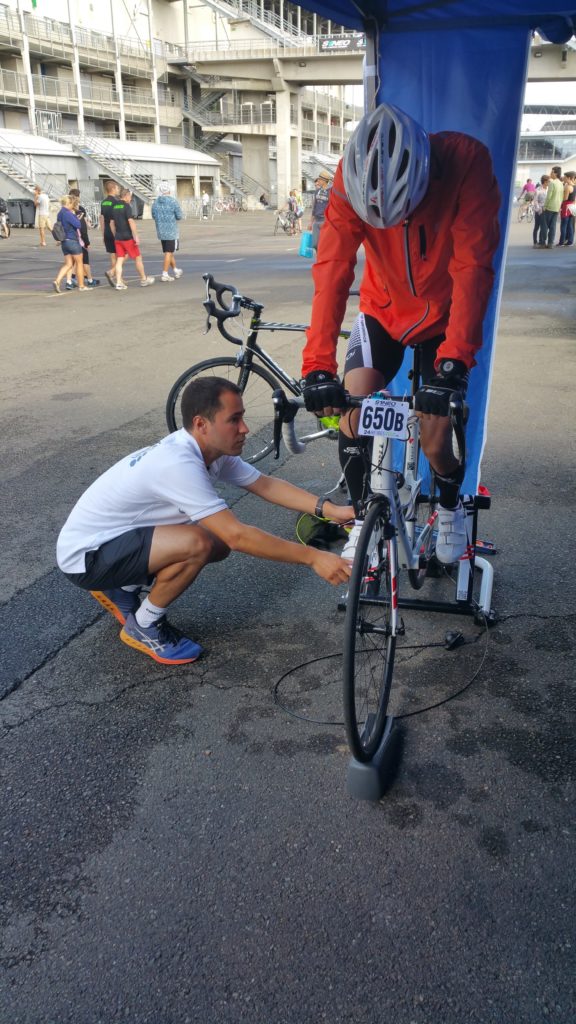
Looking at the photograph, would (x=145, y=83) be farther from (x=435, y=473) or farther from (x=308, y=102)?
(x=435, y=473)

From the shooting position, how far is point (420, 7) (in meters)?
4.01

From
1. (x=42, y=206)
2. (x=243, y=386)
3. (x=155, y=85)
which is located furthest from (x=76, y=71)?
(x=243, y=386)

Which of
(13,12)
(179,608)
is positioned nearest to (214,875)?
(179,608)

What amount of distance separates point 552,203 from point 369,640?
26132mm

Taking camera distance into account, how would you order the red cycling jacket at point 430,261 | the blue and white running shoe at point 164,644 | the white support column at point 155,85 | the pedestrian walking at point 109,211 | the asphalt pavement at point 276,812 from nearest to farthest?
the asphalt pavement at point 276,812 < the red cycling jacket at point 430,261 < the blue and white running shoe at point 164,644 < the pedestrian walking at point 109,211 < the white support column at point 155,85

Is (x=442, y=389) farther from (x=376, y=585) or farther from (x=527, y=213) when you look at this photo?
(x=527, y=213)

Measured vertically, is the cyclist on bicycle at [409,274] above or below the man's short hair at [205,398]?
above

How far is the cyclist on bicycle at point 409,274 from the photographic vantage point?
2.93 m

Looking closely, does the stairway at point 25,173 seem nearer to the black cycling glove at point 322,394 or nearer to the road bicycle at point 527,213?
the road bicycle at point 527,213

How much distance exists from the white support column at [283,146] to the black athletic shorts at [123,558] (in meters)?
62.8

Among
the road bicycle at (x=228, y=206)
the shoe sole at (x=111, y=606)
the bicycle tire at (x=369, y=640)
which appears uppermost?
the road bicycle at (x=228, y=206)

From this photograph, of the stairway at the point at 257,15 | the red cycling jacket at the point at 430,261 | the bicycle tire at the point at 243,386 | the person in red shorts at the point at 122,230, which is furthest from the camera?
the stairway at the point at 257,15

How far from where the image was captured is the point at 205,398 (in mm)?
3229

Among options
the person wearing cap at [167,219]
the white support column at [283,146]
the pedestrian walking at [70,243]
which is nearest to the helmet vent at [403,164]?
the pedestrian walking at [70,243]
